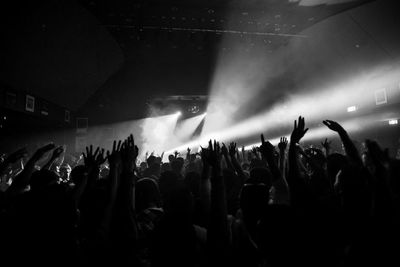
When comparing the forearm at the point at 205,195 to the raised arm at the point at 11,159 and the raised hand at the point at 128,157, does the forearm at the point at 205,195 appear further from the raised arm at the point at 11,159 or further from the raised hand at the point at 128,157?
the raised arm at the point at 11,159

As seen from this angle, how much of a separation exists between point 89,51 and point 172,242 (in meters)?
11.3

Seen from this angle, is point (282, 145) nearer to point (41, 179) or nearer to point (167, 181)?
point (167, 181)

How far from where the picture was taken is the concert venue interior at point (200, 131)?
5.33 ft

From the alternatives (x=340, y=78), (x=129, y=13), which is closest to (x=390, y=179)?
(x=129, y=13)

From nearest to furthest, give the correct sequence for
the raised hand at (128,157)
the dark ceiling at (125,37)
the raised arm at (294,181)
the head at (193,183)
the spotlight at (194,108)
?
the raised arm at (294,181) → the raised hand at (128,157) → the head at (193,183) → the dark ceiling at (125,37) → the spotlight at (194,108)

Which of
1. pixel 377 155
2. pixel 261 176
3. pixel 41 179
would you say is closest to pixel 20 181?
pixel 41 179

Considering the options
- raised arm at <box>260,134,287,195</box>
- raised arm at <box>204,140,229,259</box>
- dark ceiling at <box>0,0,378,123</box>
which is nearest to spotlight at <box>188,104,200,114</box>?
dark ceiling at <box>0,0,378,123</box>

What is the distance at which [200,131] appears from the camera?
1903 cm

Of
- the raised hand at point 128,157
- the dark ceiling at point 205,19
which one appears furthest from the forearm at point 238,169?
the dark ceiling at point 205,19

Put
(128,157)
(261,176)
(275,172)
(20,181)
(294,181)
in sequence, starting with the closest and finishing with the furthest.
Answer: (294,181), (128,157), (20,181), (275,172), (261,176)

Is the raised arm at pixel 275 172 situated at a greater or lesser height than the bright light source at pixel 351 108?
lesser

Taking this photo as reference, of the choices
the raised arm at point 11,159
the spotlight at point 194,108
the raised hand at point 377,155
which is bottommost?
the raised hand at point 377,155

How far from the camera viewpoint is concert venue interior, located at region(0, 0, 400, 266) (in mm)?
1625

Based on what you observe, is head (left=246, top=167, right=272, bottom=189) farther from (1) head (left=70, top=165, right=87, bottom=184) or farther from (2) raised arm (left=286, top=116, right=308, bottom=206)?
(1) head (left=70, top=165, right=87, bottom=184)
